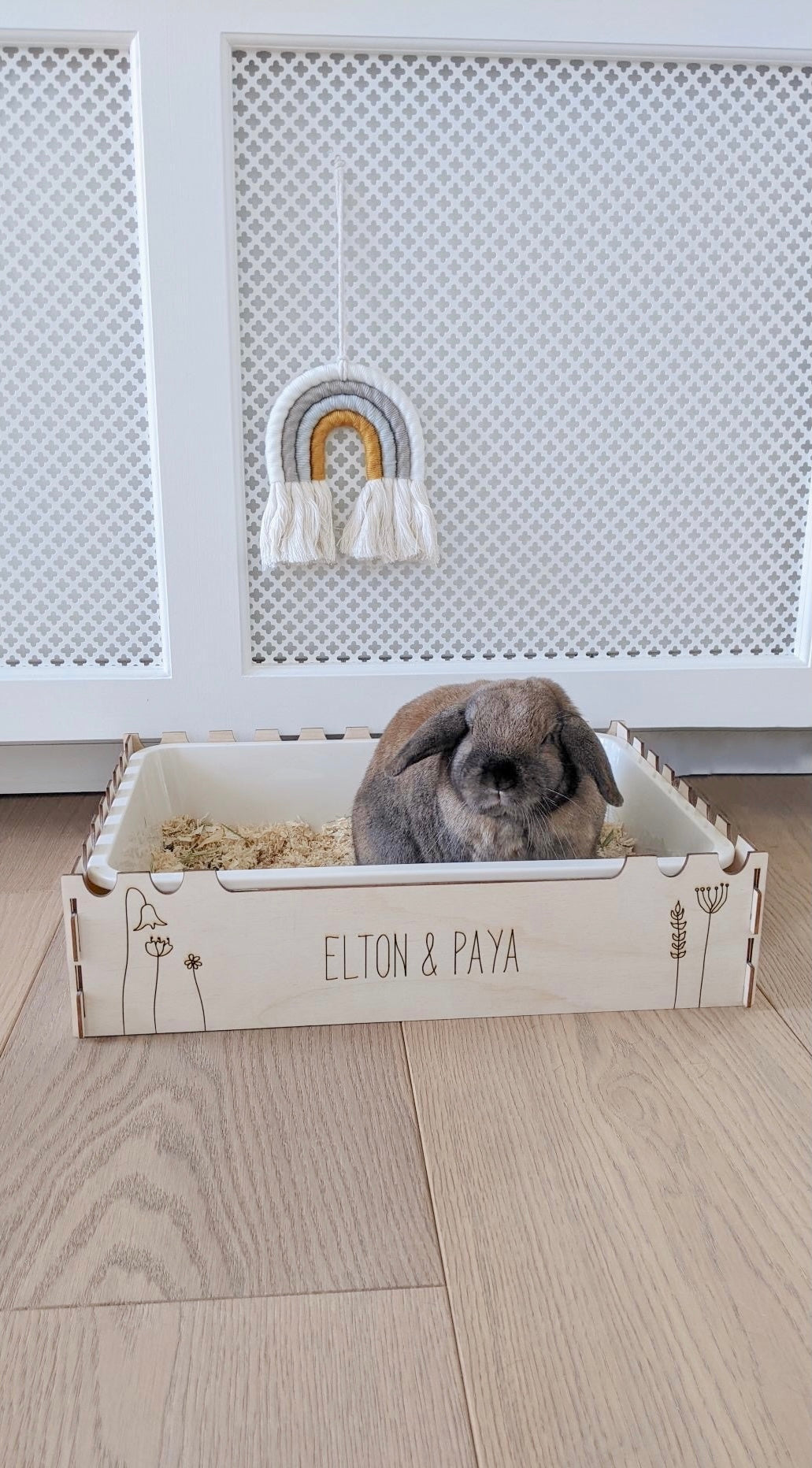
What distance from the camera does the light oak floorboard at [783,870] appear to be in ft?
3.94

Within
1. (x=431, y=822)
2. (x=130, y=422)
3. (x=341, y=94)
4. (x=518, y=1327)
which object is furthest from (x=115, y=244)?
(x=518, y=1327)

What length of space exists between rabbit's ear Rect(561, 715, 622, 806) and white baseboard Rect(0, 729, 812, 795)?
25.3 inches

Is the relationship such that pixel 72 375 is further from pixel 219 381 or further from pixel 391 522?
pixel 391 522

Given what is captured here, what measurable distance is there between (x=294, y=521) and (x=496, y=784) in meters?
0.61

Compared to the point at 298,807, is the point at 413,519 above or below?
above

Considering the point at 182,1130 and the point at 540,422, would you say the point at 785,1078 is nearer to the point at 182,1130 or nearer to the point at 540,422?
the point at 182,1130

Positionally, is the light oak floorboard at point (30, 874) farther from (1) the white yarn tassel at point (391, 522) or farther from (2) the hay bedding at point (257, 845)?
(1) the white yarn tassel at point (391, 522)

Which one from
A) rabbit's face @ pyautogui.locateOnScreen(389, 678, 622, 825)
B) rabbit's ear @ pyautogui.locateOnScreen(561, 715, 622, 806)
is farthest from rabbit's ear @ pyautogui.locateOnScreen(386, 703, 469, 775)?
rabbit's ear @ pyautogui.locateOnScreen(561, 715, 622, 806)

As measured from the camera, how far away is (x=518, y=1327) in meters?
0.74

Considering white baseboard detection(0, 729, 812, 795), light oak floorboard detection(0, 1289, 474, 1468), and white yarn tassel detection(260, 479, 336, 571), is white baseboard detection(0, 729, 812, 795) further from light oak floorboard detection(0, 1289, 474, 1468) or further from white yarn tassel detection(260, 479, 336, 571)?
light oak floorboard detection(0, 1289, 474, 1468)

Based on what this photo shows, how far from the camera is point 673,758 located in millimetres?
1832

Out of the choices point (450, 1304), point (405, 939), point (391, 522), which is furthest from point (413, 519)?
point (450, 1304)

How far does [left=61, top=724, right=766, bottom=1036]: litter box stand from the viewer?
3.47ft

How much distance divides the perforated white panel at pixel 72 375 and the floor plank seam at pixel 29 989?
468 mm
